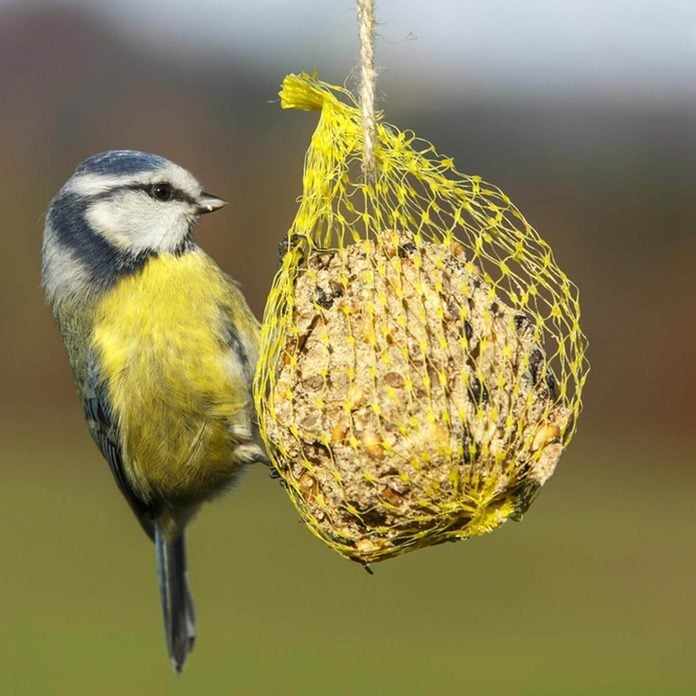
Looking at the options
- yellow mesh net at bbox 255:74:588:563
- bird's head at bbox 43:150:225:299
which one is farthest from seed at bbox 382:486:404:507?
bird's head at bbox 43:150:225:299

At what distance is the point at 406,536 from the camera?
2916 mm

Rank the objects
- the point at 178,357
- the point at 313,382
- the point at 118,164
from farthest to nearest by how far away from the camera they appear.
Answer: the point at 118,164 < the point at 178,357 < the point at 313,382

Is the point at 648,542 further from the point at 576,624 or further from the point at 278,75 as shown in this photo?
the point at 278,75

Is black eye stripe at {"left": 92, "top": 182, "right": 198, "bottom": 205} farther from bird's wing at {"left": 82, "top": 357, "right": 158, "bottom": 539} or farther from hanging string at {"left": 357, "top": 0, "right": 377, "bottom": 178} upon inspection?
hanging string at {"left": 357, "top": 0, "right": 377, "bottom": 178}

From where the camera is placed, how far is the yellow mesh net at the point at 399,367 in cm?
280

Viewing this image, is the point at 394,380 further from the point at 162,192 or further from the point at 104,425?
the point at 104,425

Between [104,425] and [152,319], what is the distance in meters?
0.53

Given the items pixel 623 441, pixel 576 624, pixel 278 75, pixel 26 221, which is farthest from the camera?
pixel 623 441

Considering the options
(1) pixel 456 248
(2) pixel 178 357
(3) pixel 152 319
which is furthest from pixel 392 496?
(3) pixel 152 319

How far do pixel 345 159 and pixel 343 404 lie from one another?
671mm

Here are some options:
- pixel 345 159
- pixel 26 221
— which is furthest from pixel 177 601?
pixel 26 221

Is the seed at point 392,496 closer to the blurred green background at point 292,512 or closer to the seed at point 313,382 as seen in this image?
the seed at point 313,382

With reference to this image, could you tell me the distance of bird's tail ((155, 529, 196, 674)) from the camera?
16.1 ft

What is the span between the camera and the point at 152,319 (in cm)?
347
